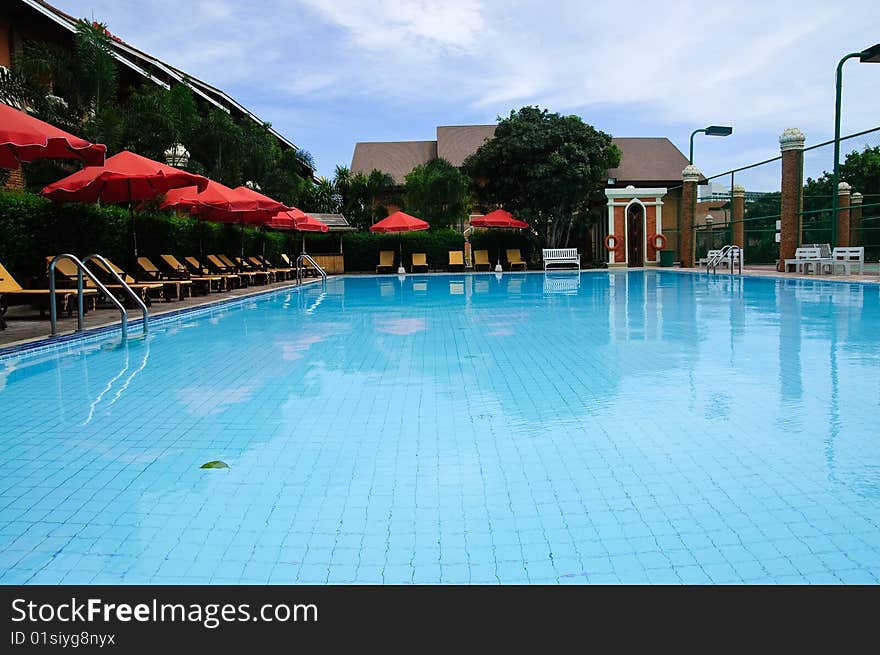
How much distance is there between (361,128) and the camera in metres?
42.2

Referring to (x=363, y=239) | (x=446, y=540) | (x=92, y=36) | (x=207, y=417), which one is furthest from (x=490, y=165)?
(x=446, y=540)

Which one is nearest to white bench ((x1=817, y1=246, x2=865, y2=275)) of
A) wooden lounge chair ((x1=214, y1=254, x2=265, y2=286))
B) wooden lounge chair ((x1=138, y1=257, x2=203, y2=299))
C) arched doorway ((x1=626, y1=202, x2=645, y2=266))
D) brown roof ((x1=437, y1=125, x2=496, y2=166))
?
arched doorway ((x1=626, y1=202, x2=645, y2=266))

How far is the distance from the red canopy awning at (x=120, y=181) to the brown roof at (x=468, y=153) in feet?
95.4

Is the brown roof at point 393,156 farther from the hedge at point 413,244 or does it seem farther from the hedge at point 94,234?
the hedge at point 94,234

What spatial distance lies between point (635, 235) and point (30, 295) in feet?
82.6

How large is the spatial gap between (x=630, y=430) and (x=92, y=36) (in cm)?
1348

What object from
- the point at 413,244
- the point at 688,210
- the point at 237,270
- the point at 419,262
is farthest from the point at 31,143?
the point at 688,210

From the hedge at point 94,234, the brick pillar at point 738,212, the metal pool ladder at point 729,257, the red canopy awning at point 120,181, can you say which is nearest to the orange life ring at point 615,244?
the brick pillar at point 738,212

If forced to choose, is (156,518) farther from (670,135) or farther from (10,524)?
(670,135)

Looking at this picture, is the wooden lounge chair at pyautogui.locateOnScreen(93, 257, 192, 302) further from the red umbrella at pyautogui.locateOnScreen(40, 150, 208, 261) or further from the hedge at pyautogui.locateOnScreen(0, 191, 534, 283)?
the red umbrella at pyautogui.locateOnScreen(40, 150, 208, 261)

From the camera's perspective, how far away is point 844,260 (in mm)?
18594

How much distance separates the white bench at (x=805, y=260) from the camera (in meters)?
19.3

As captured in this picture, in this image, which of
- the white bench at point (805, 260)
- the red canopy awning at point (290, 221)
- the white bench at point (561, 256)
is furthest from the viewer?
the white bench at point (561, 256)
